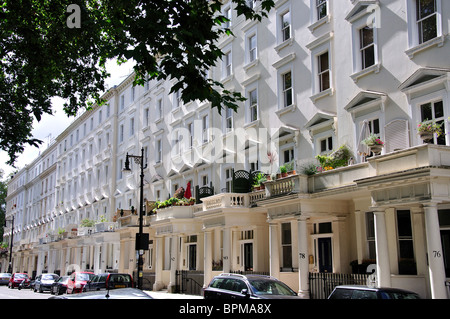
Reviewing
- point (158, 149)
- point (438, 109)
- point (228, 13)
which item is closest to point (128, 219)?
point (158, 149)

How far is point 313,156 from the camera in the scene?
21703 millimetres

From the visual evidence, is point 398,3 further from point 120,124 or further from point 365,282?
point 120,124

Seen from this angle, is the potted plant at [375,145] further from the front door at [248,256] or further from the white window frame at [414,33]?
the front door at [248,256]

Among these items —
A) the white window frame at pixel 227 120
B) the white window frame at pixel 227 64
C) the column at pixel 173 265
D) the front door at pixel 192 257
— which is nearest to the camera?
the white window frame at pixel 227 120

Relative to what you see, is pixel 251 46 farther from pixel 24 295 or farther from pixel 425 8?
pixel 24 295

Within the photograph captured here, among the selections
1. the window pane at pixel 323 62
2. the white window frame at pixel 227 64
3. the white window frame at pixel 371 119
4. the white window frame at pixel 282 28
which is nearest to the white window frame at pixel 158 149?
the white window frame at pixel 227 64

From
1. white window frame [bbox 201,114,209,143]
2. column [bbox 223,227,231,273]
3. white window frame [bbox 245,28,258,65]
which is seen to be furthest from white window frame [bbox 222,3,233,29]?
column [bbox 223,227,231,273]

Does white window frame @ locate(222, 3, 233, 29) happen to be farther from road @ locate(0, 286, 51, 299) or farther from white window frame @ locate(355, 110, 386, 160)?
road @ locate(0, 286, 51, 299)

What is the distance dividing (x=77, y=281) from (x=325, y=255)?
49.5ft

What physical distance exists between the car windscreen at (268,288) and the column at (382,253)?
3134mm

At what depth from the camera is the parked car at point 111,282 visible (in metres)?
23.9
